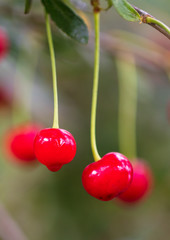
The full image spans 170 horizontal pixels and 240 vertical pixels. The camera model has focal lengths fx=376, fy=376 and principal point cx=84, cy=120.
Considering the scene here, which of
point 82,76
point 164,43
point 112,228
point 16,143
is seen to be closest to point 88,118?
point 82,76

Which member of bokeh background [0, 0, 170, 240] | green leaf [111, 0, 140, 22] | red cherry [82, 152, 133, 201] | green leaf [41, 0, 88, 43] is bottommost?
bokeh background [0, 0, 170, 240]

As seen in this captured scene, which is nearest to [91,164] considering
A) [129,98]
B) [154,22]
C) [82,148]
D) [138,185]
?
[154,22]

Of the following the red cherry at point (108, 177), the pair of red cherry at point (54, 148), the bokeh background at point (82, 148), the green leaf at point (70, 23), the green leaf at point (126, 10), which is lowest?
the bokeh background at point (82, 148)

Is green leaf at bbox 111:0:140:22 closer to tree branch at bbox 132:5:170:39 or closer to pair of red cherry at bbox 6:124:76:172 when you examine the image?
tree branch at bbox 132:5:170:39

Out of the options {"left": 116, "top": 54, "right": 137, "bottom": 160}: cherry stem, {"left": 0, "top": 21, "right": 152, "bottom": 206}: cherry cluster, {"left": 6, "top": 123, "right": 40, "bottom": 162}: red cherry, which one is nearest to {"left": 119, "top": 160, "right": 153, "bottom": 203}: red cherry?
{"left": 116, "top": 54, "right": 137, "bottom": 160}: cherry stem

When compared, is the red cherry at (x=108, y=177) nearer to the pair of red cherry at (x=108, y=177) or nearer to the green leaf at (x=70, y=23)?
the pair of red cherry at (x=108, y=177)

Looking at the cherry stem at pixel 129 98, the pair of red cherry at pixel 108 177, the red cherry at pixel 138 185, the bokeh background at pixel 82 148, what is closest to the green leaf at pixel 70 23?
the pair of red cherry at pixel 108 177
